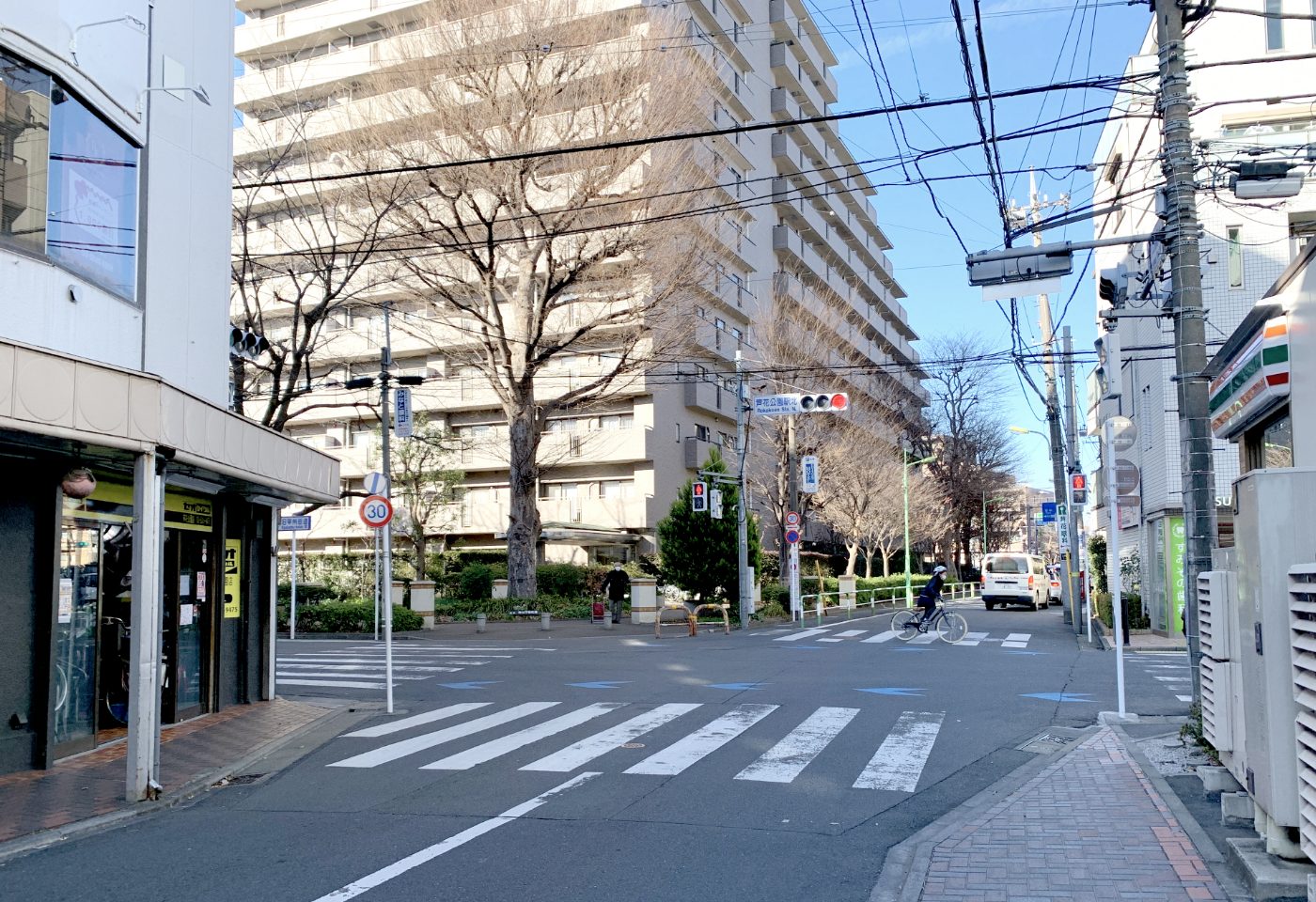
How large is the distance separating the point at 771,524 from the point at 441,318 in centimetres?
2535

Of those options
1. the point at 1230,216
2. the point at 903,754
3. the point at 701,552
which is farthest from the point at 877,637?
the point at 903,754

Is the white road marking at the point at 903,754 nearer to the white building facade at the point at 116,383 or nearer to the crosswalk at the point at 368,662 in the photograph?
the white building facade at the point at 116,383

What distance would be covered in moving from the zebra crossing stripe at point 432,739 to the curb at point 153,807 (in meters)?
0.71

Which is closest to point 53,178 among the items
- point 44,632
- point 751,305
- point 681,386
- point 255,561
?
point 44,632

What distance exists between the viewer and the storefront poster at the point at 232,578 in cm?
1403

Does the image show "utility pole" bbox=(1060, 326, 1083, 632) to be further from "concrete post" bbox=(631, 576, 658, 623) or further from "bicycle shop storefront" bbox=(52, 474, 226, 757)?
"bicycle shop storefront" bbox=(52, 474, 226, 757)

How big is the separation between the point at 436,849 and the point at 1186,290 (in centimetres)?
859

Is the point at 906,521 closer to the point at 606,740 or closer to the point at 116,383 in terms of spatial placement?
the point at 606,740

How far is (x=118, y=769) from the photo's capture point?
9953 mm

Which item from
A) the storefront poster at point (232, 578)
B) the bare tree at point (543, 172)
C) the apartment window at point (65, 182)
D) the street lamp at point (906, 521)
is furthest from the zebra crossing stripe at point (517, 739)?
the street lamp at point (906, 521)

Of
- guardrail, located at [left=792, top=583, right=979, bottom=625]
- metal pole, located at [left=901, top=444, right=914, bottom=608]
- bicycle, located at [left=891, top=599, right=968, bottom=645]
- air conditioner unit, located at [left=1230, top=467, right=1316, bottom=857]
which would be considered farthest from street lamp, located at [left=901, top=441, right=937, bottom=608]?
air conditioner unit, located at [left=1230, top=467, right=1316, bottom=857]

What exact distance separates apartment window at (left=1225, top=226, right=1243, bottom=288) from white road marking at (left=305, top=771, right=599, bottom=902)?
21369 millimetres

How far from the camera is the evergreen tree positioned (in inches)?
1411

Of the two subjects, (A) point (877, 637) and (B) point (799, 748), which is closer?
(B) point (799, 748)
